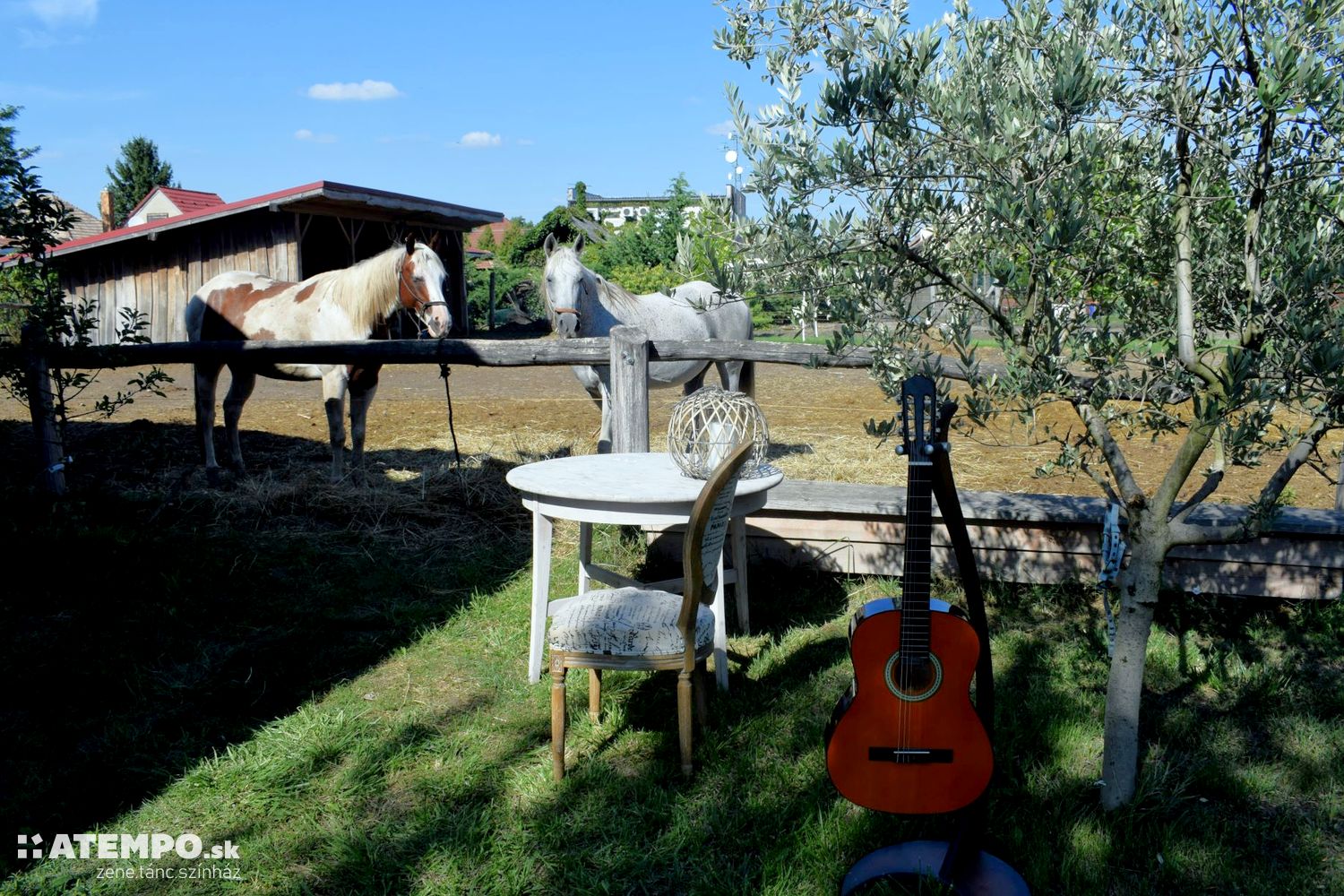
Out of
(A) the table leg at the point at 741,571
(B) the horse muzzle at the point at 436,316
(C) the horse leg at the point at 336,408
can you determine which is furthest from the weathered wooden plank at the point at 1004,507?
(C) the horse leg at the point at 336,408

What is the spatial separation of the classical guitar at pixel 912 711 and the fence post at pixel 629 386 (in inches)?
104

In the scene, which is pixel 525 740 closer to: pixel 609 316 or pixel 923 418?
pixel 923 418

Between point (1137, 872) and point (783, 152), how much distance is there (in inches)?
82.5

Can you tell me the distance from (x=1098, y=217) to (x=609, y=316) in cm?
451

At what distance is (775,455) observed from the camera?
24.7 ft

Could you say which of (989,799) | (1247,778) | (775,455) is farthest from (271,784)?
(775,455)

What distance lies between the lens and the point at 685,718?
9.40ft

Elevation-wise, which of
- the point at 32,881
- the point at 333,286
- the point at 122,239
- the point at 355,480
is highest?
→ the point at 122,239

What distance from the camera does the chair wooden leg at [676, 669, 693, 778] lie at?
2.85m

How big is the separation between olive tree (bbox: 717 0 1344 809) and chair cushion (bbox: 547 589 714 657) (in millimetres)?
1020

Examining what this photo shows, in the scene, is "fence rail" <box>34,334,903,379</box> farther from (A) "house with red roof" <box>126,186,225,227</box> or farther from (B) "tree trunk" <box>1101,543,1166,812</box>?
(A) "house with red roof" <box>126,186,225,227</box>

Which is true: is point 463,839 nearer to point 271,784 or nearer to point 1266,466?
point 271,784

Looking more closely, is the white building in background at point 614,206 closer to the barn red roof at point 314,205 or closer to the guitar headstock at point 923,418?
the barn red roof at point 314,205

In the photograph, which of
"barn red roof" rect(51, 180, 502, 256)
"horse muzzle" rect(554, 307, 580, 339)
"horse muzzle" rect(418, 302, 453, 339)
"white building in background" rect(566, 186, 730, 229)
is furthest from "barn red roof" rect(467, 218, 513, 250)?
"horse muzzle" rect(554, 307, 580, 339)
